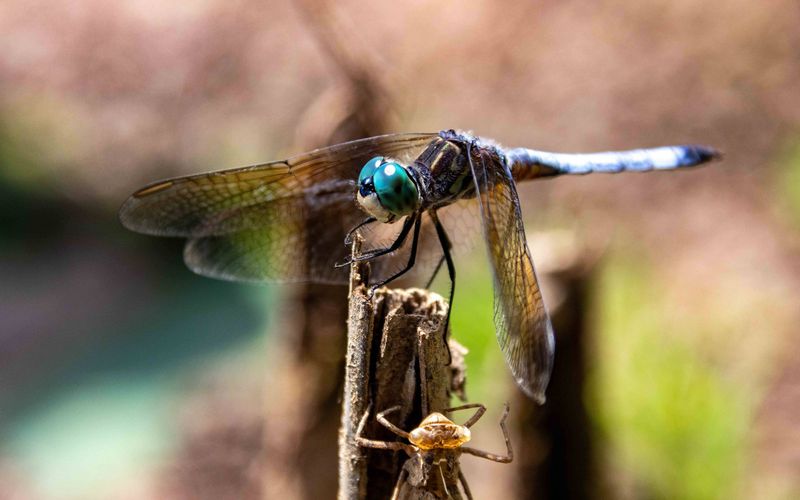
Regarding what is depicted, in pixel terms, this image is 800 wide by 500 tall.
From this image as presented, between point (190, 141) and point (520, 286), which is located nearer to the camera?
point (520, 286)

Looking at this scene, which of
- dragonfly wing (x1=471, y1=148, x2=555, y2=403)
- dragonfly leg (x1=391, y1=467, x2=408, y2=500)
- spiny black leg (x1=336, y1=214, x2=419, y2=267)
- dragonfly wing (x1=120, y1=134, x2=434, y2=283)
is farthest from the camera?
dragonfly wing (x1=120, y1=134, x2=434, y2=283)

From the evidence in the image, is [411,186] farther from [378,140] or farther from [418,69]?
[418,69]

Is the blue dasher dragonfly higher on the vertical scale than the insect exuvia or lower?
higher

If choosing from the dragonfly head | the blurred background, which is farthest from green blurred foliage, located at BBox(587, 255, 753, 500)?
the dragonfly head

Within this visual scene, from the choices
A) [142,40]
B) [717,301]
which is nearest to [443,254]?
[717,301]

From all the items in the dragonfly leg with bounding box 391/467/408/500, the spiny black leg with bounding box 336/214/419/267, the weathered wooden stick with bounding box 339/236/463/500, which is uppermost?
the spiny black leg with bounding box 336/214/419/267

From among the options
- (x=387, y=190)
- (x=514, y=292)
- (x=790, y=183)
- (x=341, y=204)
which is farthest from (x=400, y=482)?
(x=790, y=183)

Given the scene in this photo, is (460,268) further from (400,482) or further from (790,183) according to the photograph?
(790,183)

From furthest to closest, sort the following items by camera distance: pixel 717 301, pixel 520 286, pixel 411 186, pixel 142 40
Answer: pixel 142 40 < pixel 717 301 < pixel 411 186 < pixel 520 286

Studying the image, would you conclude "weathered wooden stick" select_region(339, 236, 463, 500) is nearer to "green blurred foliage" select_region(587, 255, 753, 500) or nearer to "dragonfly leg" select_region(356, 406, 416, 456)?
"dragonfly leg" select_region(356, 406, 416, 456)
